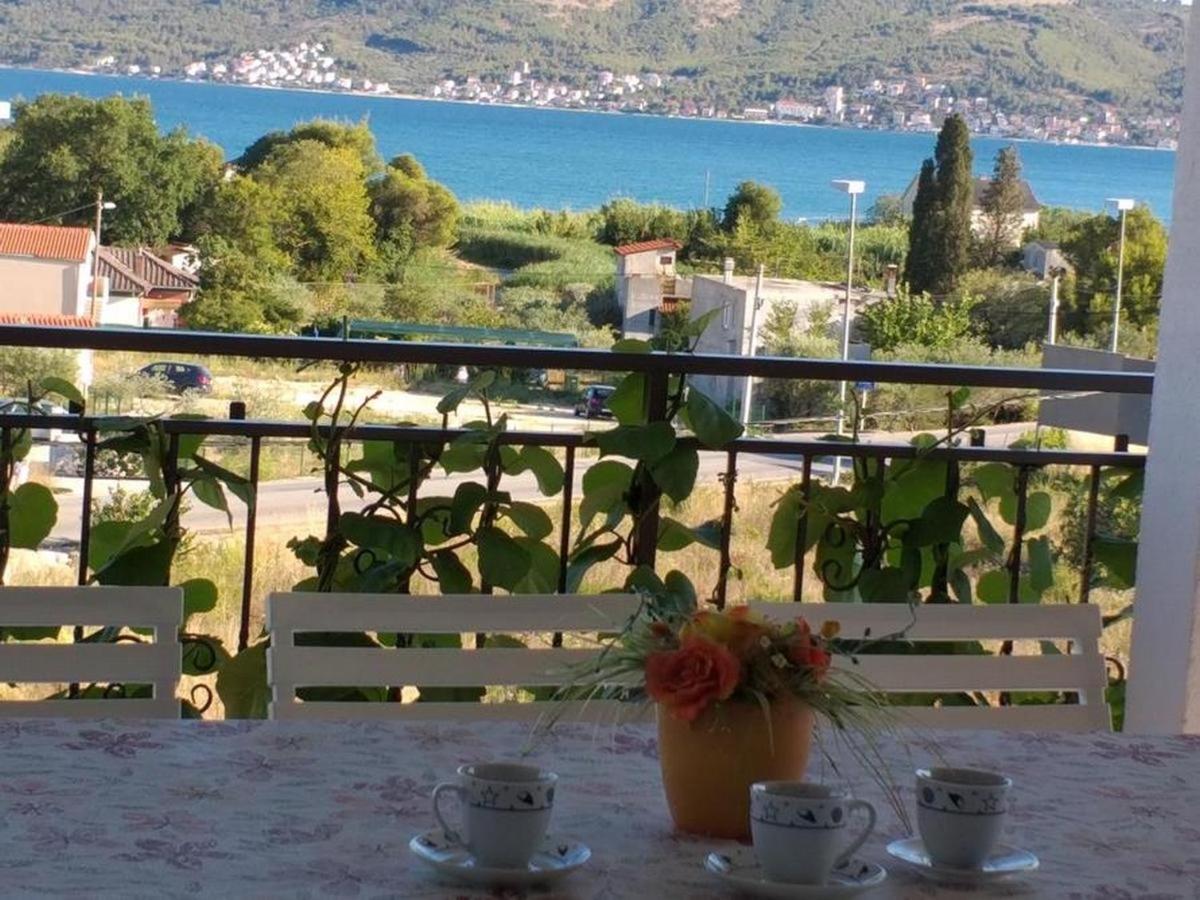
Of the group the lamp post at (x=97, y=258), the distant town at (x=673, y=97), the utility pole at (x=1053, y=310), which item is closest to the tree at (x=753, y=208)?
the distant town at (x=673, y=97)

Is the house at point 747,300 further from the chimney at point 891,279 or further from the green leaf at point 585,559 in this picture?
the green leaf at point 585,559

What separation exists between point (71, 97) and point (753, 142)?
21.3m

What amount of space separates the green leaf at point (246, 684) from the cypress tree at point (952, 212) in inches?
1055

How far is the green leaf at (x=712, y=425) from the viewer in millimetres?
2416

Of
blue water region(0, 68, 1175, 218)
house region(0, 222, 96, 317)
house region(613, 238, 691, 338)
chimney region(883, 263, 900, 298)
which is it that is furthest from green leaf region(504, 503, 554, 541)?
blue water region(0, 68, 1175, 218)

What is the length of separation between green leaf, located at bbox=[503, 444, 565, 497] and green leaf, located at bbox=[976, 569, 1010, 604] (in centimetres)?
72

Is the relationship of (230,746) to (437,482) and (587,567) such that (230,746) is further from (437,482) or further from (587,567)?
(437,482)

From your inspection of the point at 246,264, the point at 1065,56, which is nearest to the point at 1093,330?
the point at 1065,56

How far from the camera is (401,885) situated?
1035 mm

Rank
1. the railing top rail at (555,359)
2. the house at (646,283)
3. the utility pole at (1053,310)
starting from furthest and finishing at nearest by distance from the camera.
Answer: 1. the house at (646,283)
2. the utility pole at (1053,310)
3. the railing top rail at (555,359)

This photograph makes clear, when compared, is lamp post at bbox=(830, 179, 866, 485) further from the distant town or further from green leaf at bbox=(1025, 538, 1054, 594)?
the distant town


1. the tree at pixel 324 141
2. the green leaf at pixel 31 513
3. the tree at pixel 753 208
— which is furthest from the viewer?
the tree at pixel 753 208

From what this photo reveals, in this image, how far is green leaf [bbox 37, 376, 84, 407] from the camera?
93.3 inches

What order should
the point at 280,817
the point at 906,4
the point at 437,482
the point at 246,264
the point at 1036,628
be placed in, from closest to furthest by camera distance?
the point at 280,817
the point at 1036,628
the point at 437,482
the point at 246,264
the point at 906,4
